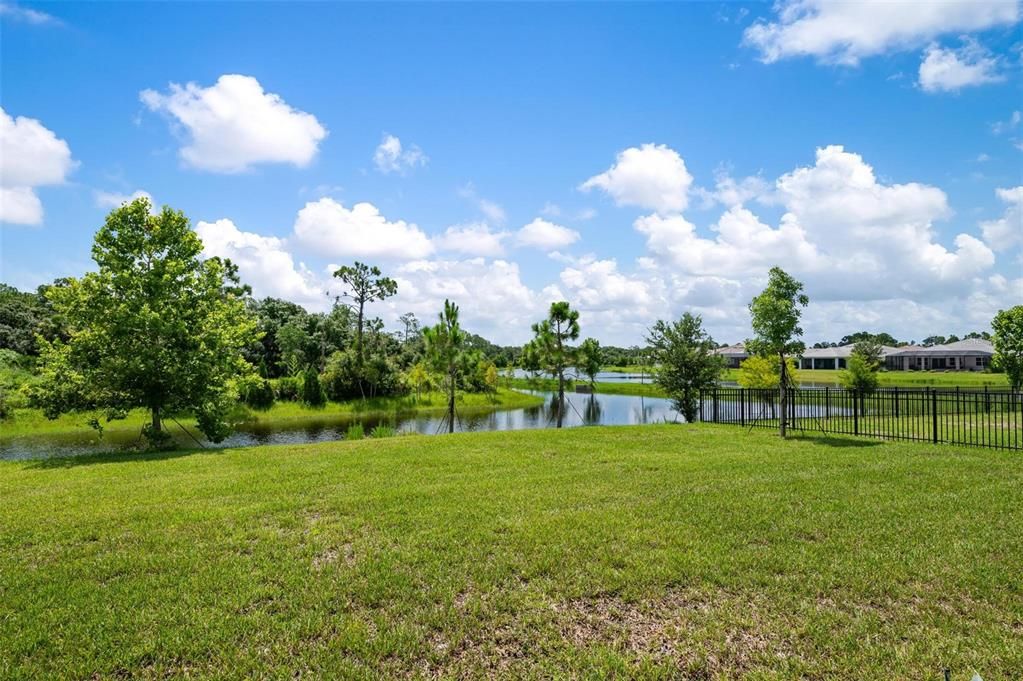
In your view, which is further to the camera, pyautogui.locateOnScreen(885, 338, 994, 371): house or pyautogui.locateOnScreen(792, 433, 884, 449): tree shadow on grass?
pyautogui.locateOnScreen(885, 338, 994, 371): house

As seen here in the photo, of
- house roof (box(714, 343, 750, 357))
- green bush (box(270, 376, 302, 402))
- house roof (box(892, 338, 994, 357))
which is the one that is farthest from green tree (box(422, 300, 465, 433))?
house roof (box(714, 343, 750, 357))

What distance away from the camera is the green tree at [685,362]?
2077 centimetres

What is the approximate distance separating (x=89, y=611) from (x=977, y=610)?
6.59m

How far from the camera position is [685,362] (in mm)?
20828

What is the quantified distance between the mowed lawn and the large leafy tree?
5.15 m

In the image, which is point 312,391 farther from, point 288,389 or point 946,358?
point 946,358

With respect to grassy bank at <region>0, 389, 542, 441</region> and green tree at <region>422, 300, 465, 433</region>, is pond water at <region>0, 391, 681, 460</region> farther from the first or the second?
green tree at <region>422, 300, 465, 433</region>

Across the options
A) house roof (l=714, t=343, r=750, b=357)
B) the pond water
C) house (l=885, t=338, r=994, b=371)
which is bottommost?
the pond water

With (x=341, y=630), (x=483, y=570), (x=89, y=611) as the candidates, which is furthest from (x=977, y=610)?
(x=89, y=611)

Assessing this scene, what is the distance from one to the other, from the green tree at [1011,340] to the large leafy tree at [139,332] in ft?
107

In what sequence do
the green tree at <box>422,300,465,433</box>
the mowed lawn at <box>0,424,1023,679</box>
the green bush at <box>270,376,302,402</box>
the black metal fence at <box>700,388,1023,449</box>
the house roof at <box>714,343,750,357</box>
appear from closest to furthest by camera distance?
1. the mowed lawn at <box>0,424,1023,679</box>
2. the black metal fence at <box>700,388,1023,449</box>
3. the green tree at <box>422,300,465,433</box>
4. the green bush at <box>270,376,302,402</box>
5. the house roof at <box>714,343,750,357</box>

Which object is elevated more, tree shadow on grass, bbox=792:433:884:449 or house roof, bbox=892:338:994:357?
house roof, bbox=892:338:994:357

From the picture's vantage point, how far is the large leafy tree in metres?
12.8

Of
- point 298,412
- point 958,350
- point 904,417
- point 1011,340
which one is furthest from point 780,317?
point 958,350
